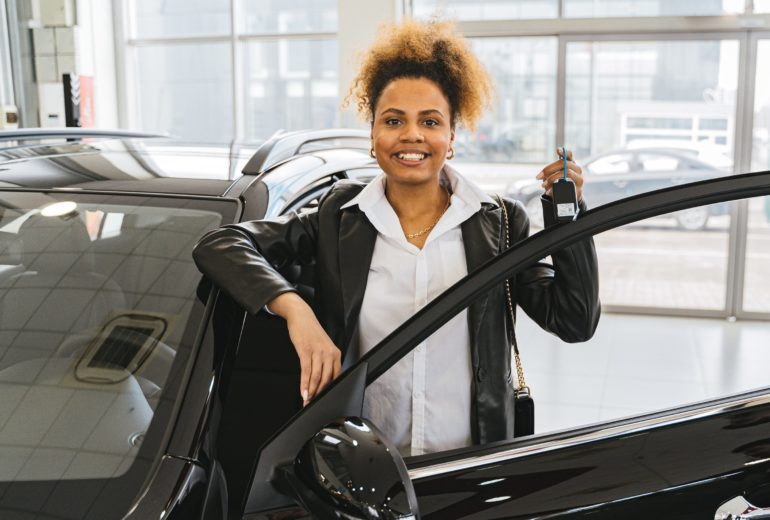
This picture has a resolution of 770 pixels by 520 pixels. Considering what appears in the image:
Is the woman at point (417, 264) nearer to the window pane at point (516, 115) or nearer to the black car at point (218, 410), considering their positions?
the black car at point (218, 410)

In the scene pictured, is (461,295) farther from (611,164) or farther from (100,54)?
(100,54)

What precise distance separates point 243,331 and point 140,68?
7370mm

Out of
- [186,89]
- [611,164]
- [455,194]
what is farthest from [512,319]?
[186,89]

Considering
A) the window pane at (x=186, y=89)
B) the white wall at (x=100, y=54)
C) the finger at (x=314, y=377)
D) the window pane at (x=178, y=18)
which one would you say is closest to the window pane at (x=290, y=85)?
the window pane at (x=186, y=89)

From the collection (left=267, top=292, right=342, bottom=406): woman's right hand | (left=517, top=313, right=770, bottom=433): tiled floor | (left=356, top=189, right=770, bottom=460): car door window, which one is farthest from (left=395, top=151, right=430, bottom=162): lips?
(left=517, top=313, right=770, bottom=433): tiled floor

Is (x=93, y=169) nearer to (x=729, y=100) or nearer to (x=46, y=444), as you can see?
(x=46, y=444)

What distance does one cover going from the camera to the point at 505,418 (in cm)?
145

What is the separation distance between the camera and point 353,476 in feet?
3.06

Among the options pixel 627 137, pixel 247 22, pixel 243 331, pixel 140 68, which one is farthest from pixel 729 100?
pixel 243 331

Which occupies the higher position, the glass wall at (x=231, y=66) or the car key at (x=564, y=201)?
the glass wall at (x=231, y=66)

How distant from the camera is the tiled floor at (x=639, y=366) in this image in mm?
4246

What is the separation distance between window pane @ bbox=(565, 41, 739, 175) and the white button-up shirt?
5.56 meters

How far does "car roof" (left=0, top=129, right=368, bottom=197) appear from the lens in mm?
1626

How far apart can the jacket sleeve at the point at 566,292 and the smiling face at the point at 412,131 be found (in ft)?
0.90
